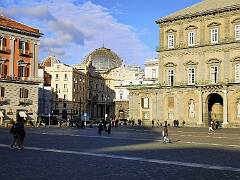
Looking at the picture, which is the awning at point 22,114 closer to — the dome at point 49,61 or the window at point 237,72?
the window at point 237,72

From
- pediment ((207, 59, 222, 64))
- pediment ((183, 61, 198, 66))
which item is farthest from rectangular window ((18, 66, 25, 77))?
pediment ((207, 59, 222, 64))

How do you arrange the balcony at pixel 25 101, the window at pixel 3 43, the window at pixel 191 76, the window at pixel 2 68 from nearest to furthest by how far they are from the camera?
the window at pixel 2 68 → the window at pixel 3 43 → the balcony at pixel 25 101 → the window at pixel 191 76

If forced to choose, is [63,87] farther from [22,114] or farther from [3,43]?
[3,43]

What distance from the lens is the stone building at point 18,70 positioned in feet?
201

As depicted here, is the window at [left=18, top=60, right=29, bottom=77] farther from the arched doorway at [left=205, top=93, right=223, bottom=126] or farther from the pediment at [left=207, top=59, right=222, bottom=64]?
the arched doorway at [left=205, top=93, right=223, bottom=126]

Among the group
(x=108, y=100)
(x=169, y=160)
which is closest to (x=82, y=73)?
(x=108, y=100)

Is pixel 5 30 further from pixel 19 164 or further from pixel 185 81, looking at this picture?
pixel 19 164

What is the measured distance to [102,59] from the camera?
132625 millimetres

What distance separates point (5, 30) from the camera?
61906 mm

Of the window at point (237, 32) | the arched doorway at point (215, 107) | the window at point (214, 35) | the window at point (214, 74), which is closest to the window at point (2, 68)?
the window at point (214, 74)

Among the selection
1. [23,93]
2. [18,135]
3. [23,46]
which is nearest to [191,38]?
[23,46]

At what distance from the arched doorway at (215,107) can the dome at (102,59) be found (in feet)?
214

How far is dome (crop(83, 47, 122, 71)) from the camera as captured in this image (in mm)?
131750

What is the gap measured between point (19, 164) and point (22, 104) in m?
48.2
